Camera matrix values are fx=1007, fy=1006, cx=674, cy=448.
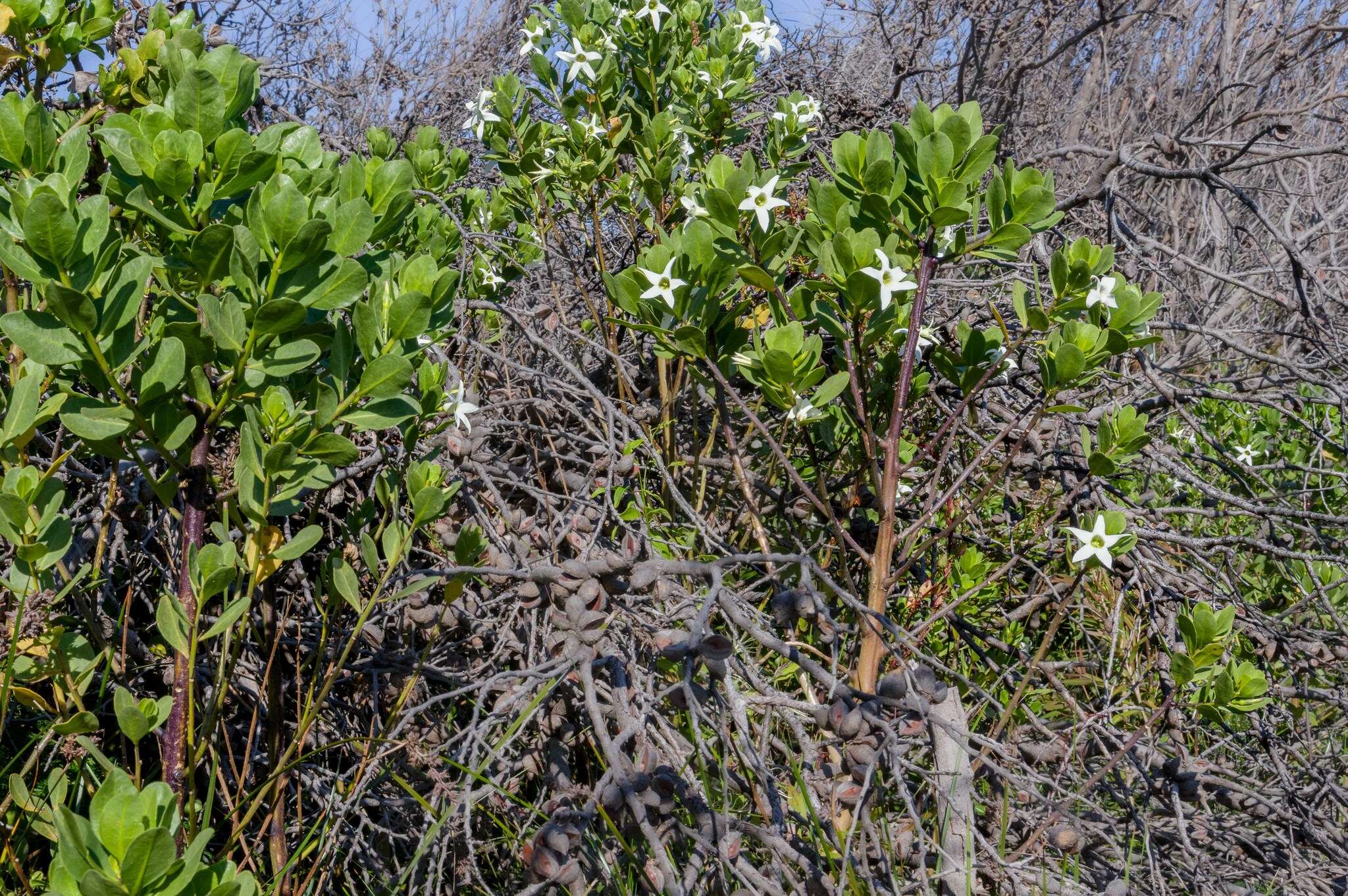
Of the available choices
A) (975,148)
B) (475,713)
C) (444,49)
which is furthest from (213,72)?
(444,49)

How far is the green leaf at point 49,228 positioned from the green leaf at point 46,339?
95 mm

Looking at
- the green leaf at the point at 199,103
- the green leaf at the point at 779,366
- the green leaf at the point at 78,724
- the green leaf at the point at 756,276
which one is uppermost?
the green leaf at the point at 756,276

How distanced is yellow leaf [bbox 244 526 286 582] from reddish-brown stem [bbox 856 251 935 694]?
103 cm

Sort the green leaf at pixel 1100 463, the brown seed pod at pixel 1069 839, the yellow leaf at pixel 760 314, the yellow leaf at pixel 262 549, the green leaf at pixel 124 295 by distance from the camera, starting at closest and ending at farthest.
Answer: the green leaf at pixel 124 295 < the yellow leaf at pixel 262 549 < the brown seed pod at pixel 1069 839 < the green leaf at pixel 1100 463 < the yellow leaf at pixel 760 314

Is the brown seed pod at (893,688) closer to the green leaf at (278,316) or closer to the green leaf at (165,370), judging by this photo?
the green leaf at (278,316)

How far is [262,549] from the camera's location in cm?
155

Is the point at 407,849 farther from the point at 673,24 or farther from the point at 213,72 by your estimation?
the point at 673,24

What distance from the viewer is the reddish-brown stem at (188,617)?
1488 millimetres

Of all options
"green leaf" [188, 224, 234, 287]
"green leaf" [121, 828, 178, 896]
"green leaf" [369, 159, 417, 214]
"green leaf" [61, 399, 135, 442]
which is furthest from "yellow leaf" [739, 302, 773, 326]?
"green leaf" [121, 828, 178, 896]

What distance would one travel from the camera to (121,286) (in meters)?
1.33

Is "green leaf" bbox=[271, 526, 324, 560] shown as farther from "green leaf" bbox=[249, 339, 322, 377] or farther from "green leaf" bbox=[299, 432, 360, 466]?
"green leaf" bbox=[249, 339, 322, 377]

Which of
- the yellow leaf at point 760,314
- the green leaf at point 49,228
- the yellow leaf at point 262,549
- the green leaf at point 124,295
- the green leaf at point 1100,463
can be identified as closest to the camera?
the green leaf at point 49,228

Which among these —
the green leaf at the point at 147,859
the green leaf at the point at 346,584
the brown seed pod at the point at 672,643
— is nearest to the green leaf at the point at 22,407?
the green leaf at the point at 346,584

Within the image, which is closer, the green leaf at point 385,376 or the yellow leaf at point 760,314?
the green leaf at point 385,376
